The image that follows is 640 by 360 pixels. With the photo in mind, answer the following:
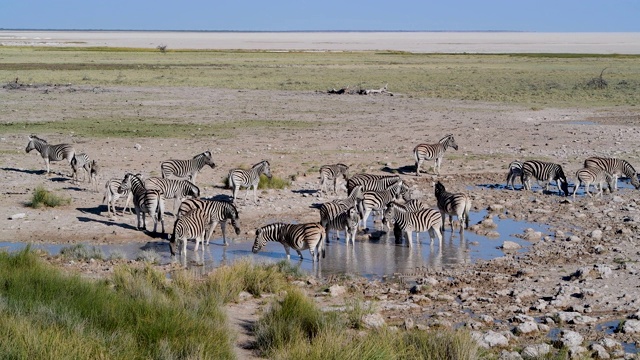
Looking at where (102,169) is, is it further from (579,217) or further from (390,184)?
(579,217)

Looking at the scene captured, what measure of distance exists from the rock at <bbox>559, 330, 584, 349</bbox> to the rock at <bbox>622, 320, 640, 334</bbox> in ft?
2.49

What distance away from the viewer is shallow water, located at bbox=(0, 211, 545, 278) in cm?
1400

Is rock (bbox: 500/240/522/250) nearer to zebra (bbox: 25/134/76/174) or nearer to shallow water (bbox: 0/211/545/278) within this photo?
shallow water (bbox: 0/211/545/278)

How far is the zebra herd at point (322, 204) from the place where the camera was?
14.7 meters

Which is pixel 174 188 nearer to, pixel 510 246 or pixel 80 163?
pixel 80 163

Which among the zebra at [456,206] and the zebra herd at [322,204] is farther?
the zebra at [456,206]

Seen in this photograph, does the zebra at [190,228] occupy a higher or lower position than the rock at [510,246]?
higher

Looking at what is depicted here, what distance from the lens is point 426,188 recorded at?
2106cm

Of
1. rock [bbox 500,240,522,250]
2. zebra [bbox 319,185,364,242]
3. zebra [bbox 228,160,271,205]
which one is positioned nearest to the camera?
rock [bbox 500,240,522,250]

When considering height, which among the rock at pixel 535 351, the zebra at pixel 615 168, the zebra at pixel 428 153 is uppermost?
the zebra at pixel 428 153

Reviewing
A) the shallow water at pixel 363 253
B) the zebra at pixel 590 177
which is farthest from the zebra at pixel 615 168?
the shallow water at pixel 363 253

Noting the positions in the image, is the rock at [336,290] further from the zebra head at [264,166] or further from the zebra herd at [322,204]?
the zebra head at [264,166]

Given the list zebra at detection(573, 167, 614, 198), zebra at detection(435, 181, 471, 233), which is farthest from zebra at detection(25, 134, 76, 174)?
zebra at detection(573, 167, 614, 198)

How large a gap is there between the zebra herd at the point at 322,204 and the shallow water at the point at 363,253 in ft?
0.73
